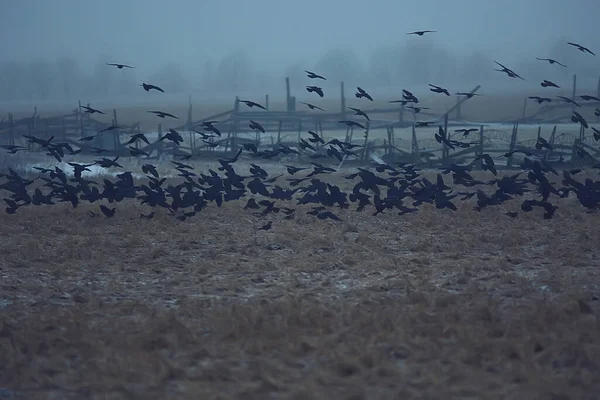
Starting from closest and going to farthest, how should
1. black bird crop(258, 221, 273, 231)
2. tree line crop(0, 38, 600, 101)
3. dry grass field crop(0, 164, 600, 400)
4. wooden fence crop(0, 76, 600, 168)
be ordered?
dry grass field crop(0, 164, 600, 400)
black bird crop(258, 221, 273, 231)
wooden fence crop(0, 76, 600, 168)
tree line crop(0, 38, 600, 101)

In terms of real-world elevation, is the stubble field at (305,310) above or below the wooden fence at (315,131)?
above

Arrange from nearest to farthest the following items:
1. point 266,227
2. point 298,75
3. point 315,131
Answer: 1. point 266,227
2. point 315,131
3. point 298,75

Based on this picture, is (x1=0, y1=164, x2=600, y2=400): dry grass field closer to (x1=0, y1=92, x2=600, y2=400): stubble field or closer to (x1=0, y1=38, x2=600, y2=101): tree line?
(x1=0, y1=92, x2=600, y2=400): stubble field

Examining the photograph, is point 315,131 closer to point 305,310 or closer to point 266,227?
point 266,227

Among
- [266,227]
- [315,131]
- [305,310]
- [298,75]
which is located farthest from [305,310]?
[298,75]

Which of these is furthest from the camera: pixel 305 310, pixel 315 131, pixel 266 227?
pixel 315 131

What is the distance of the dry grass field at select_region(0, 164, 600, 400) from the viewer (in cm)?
582

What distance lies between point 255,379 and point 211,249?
5102 mm

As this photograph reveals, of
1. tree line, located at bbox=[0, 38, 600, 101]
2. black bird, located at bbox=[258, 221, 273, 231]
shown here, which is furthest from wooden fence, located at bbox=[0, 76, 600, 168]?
tree line, located at bbox=[0, 38, 600, 101]

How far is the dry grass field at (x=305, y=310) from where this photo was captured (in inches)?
229

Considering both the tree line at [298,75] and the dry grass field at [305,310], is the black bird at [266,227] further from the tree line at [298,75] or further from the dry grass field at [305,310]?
the tree line at [298,75]

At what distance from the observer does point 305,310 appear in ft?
24.3

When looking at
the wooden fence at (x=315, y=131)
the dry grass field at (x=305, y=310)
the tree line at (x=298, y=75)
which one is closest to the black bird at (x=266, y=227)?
the dry grass field at (x=305, y=310)

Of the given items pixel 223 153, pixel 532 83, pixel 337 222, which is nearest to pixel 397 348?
pixel 337 222
